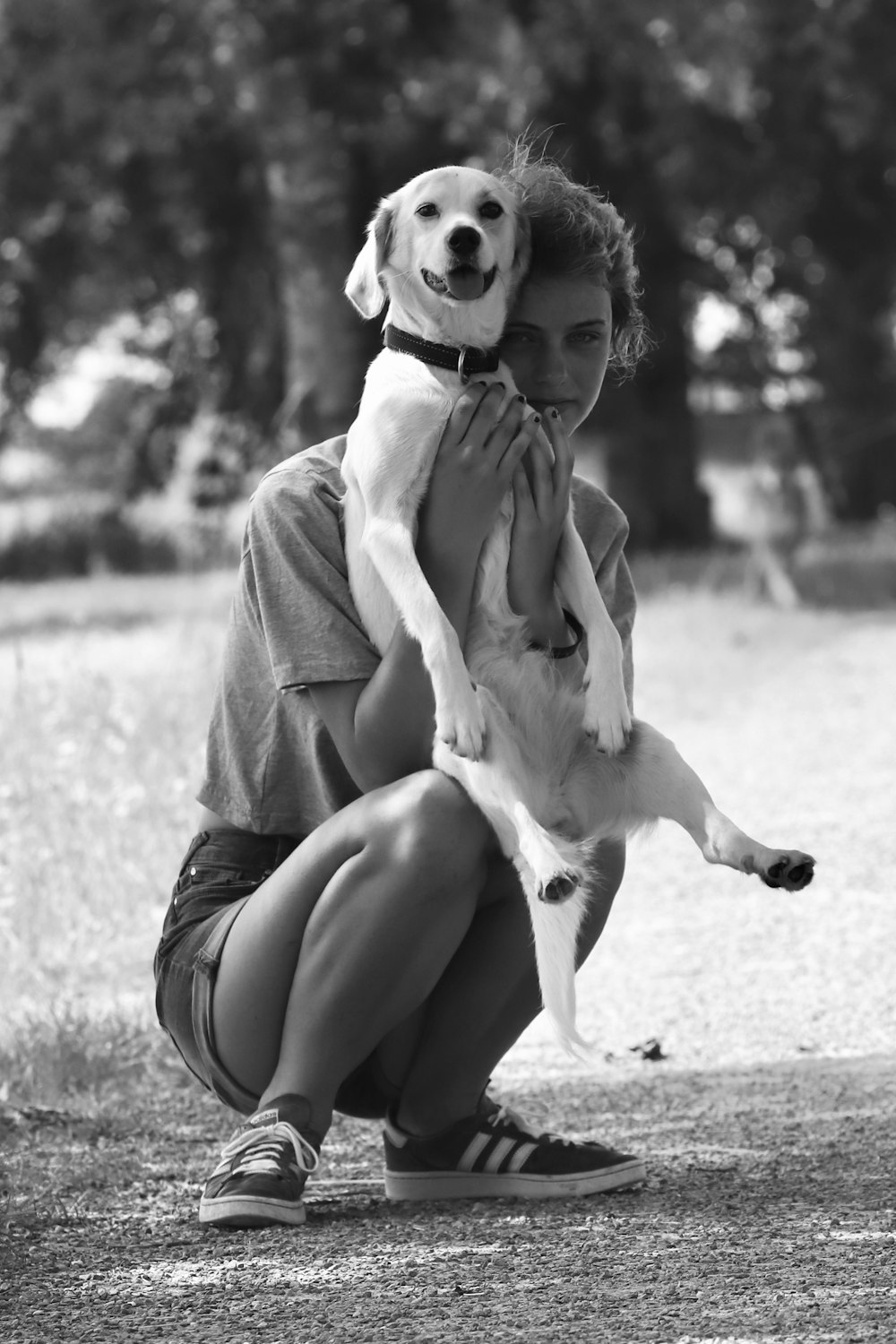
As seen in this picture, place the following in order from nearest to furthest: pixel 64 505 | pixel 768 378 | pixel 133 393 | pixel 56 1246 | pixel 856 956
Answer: pixel 56 1246
pixel 856 956
pixel 64 505
pixel 768 378
pixel 133 393

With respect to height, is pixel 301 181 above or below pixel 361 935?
above

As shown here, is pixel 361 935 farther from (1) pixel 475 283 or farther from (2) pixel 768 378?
(2) pixel 768 378

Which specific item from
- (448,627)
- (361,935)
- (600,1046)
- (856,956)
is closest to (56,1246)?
(361,935)

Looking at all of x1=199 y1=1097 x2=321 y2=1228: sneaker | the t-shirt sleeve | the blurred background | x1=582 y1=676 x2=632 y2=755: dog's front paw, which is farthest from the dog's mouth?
the blurred background

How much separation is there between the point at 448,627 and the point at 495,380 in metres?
0.52

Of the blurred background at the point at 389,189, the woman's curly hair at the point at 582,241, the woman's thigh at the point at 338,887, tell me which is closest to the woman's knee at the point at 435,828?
the woman's thigh at the point at 338,887

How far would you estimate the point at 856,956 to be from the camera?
4250 mm

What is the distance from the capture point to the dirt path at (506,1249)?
6.70ft

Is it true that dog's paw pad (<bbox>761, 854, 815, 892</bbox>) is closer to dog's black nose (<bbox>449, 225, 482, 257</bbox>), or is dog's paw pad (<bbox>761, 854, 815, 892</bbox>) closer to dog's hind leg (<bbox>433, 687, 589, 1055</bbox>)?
dog's hind leg (<bbox>433, 687, 589, 1055</bbox>)

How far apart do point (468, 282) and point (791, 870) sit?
119cm

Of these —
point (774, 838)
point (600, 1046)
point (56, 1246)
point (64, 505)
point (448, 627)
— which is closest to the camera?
point (56, 1246)

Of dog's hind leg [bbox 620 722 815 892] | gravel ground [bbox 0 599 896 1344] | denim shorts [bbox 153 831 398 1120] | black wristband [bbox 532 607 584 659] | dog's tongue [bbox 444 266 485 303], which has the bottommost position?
gravel ground [bbox 0 599 896 1344]

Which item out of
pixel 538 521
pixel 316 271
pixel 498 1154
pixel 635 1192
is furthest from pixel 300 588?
pixel 316 271

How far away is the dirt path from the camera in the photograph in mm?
2041
